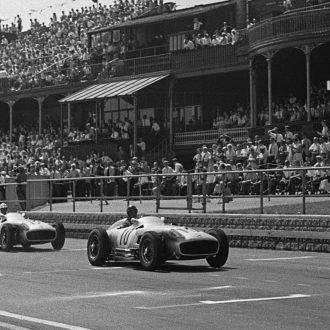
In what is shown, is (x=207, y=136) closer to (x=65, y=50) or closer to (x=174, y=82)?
(x=174, y=82)

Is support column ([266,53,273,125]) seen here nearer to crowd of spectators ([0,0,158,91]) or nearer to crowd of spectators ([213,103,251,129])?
crowd of spectators ([213,103,251,129])

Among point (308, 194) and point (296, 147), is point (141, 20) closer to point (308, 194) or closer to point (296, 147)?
point (296, 147)

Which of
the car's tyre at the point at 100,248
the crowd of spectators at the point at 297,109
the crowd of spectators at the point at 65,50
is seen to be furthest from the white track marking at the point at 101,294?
the crowd of spectators at the point at 65,50

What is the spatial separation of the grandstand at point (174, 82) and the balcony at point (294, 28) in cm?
5

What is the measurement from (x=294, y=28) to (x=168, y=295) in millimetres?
24143

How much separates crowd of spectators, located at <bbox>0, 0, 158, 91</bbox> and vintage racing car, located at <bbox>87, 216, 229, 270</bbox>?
31.1 meters

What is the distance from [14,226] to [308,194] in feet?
21.6

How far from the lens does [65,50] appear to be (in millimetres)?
54688

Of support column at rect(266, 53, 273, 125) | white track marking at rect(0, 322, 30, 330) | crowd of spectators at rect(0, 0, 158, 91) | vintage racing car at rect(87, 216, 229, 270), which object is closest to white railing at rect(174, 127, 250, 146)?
support column at rect(266, 53, 273, 125)

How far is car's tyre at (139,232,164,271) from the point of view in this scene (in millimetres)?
15469

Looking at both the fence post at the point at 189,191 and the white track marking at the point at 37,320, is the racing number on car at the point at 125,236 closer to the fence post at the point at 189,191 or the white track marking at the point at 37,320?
the white track marking at the point at 37,320

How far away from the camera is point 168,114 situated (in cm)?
4431

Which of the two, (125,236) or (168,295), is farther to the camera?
(125,236)

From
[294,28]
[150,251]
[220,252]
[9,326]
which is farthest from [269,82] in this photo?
[9,326]
